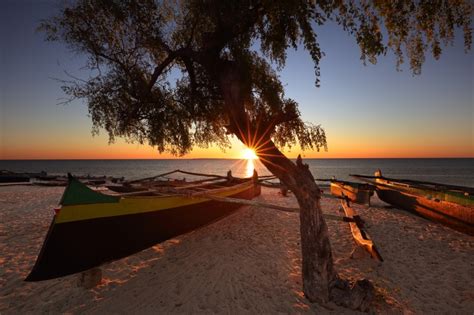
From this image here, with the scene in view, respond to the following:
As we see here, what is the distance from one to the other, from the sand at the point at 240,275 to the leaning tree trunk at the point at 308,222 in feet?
0.90

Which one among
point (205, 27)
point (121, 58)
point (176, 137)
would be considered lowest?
point (176, 137)

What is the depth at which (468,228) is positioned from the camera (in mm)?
9062

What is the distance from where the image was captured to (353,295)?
15.7ft

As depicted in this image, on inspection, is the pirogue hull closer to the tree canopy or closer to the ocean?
the tree canopy

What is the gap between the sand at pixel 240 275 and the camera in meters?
4.88

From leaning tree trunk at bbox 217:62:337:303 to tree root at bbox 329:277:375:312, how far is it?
0.13m

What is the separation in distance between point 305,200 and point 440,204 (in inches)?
351

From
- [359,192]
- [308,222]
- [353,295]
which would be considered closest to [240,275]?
[308,222]

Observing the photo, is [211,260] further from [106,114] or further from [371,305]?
[106,114]

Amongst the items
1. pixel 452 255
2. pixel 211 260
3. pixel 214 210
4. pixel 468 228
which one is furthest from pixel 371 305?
pixel 468 228

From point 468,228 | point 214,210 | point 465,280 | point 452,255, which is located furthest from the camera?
point 214,210

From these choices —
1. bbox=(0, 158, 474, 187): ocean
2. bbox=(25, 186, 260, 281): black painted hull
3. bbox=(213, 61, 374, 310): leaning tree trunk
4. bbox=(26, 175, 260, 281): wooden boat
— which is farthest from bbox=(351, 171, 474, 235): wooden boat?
bbox=(0, 158, 474, 187): ocean

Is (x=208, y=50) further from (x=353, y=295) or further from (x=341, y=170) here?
(x=341, y=170)

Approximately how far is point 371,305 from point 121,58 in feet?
27.3
